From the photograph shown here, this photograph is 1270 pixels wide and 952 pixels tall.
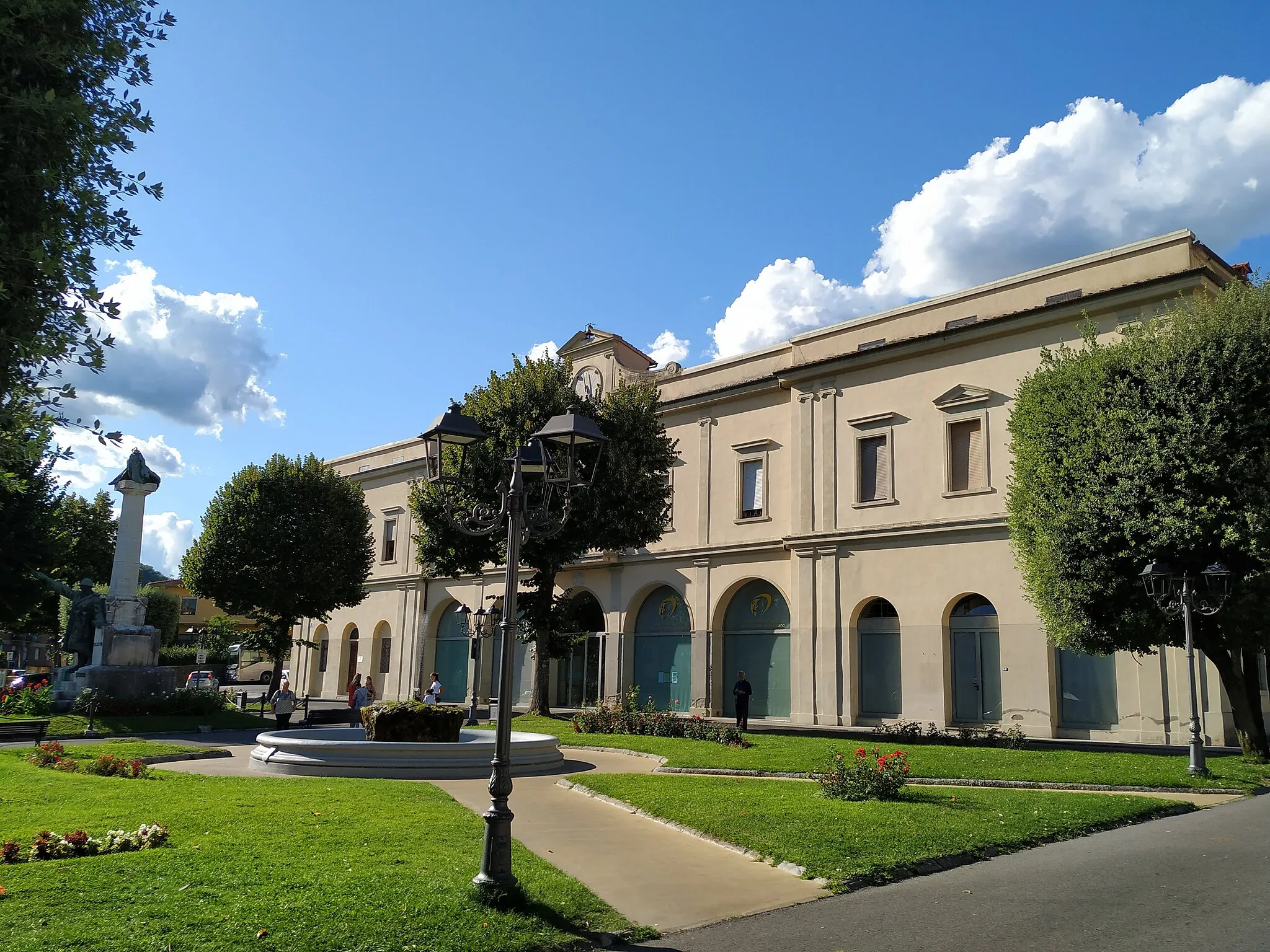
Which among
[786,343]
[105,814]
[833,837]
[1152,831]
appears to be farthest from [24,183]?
[786,343]

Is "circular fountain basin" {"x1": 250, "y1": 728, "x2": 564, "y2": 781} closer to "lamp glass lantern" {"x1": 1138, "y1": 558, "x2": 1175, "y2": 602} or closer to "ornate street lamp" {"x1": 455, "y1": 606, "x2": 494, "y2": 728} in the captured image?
"ornate street lamp" {"x1": 455, "y1": 606, "x2": 494, "y2": 728}

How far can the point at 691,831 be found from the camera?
1065cm

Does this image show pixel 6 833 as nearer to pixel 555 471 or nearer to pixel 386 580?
pixel 555 471

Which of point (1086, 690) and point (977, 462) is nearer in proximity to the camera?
point (1086, 690)

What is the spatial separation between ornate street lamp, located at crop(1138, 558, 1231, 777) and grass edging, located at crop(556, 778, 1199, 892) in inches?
123

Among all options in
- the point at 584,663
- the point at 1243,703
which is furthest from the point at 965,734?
the point at 584,663

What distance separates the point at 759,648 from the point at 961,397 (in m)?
10.2

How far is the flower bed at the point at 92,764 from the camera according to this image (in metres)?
14.4

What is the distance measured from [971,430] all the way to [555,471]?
18985mm

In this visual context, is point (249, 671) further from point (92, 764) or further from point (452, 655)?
point (92, 764)

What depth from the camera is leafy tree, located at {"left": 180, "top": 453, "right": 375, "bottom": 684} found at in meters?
34.6

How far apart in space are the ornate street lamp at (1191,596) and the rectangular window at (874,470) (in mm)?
9984

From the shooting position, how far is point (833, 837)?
967cm

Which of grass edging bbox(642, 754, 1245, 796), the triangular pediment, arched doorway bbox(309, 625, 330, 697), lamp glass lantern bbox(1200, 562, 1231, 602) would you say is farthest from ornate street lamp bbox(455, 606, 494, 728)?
lamp glass lantern bbox(1200, 562, 1231, 602)
